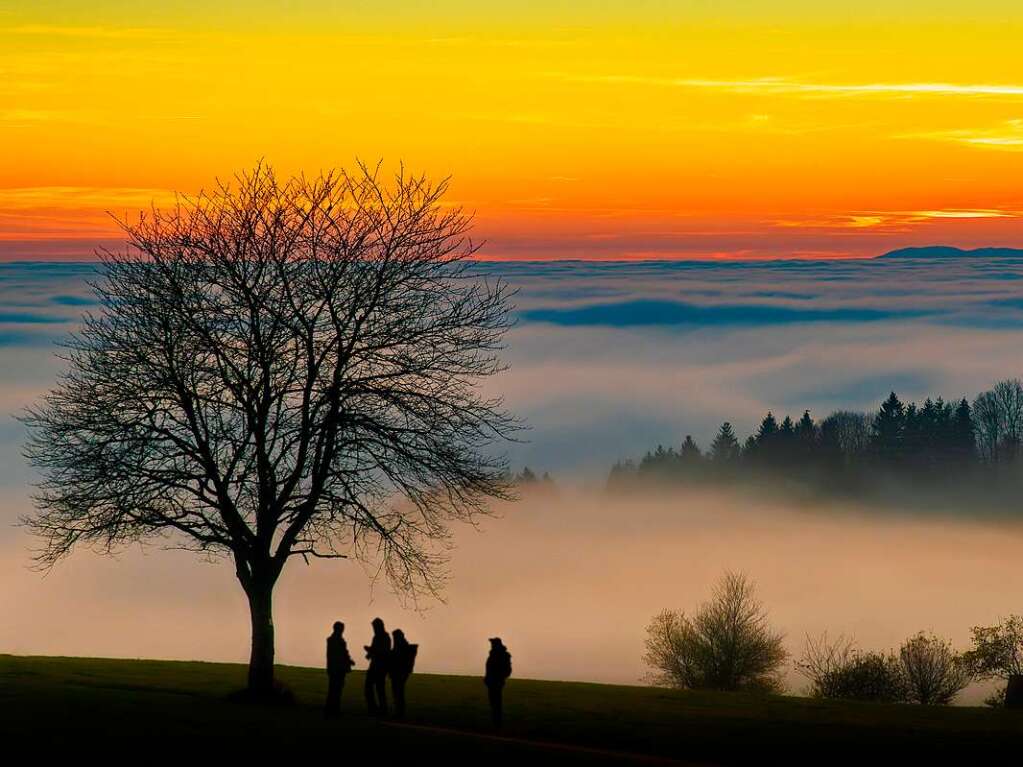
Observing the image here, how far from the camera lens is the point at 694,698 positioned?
147ft

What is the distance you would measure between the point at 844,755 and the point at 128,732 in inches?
567

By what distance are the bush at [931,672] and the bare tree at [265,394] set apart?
5072cm

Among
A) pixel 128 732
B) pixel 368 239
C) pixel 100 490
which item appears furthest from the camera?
pixel 368 239

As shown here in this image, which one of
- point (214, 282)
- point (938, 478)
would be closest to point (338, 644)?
point (214, 282)

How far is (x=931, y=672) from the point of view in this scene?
273ft

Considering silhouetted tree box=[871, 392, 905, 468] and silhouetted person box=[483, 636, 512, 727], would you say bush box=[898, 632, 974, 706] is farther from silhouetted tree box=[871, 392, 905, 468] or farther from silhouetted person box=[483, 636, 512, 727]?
silhouetted tree box=[871, 392, 905, 468]

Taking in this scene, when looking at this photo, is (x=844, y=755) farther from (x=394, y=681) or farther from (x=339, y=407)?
(x=339, y=407)

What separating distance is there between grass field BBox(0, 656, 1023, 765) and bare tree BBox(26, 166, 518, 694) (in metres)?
4.02

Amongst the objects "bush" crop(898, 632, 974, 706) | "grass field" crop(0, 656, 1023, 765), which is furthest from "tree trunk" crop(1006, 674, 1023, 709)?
"bush" crop(898, 632, 974, 706)

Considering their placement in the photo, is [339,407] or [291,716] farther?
[339,407]

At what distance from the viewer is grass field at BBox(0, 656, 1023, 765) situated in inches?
1104

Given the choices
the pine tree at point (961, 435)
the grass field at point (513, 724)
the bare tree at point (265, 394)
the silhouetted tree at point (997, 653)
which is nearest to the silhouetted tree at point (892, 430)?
the pine tree at point (961, 435)

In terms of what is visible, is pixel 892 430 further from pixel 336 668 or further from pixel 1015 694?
pixel 336 668

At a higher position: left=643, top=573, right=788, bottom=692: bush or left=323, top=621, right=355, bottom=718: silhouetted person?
left=643, top=573, right=788, bottom=692: bush
